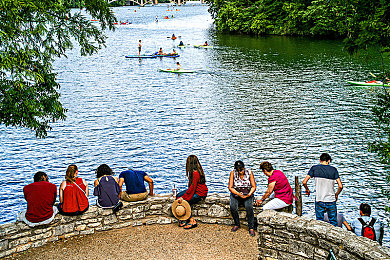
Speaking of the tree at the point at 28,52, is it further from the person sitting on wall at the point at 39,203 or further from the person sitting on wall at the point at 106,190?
the person sitting on wall at the point at 106,190

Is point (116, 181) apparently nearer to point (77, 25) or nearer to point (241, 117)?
point (77, 25)

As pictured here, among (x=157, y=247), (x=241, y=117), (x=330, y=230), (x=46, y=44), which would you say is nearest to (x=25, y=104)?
(x=46, y=44)

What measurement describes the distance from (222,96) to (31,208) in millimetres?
25573

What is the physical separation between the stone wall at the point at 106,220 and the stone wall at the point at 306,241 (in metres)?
1.25

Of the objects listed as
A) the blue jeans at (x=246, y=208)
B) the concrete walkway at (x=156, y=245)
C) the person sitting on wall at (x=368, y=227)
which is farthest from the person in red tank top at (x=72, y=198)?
the person sitting on wall at (x=368, y=227)

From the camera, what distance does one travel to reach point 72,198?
28.6ft

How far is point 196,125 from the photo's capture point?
2588 cm

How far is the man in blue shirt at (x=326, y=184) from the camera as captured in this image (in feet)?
28.6

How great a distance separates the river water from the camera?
18766 millimetres

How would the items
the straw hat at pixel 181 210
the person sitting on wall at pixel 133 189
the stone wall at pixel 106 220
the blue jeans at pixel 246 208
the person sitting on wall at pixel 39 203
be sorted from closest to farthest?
the stone wall at pixel 106 220 → the person sitting on wall at pixel 39 203 → the blue jeans at pixel 246 208 → the straw hat at pixel 181 210 → the person sitting on wall at pixel 133 189

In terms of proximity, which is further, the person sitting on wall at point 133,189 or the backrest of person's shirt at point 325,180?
the person sitting on wall at point 133,189

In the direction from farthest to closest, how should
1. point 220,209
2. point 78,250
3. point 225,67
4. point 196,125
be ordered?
point 225,67 → point 196,125 → point 220,209 → point 78,250

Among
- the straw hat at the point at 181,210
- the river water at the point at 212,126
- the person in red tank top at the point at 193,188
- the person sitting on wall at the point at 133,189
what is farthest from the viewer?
the river water at the point at 212,126

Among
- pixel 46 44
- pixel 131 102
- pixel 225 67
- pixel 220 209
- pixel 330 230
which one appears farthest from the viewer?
pixel 225 67
